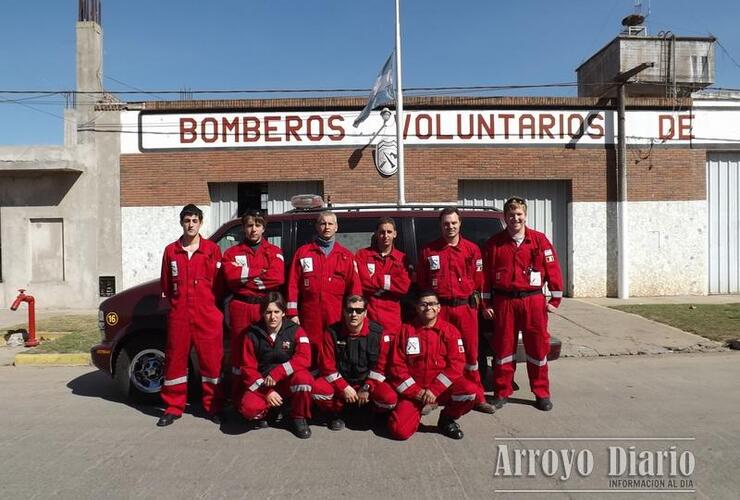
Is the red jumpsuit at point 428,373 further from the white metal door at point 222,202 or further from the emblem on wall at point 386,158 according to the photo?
the white metal door at point 222,202

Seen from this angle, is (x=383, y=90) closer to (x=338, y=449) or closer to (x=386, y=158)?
(x=386, y=158)

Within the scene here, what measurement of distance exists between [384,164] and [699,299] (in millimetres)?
8205

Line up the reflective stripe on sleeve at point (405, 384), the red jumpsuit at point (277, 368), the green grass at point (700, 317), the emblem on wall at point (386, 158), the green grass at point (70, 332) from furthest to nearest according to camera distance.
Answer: the emblem on wall at point (386, 158)
the green grass at point (700, 317)
the green grass at point (70, 332)
the red jumpsuit at point (277, 368)
the reflective stripe on sleeve at point (405, 384)

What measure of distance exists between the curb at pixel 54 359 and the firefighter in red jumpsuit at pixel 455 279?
545 centimetres

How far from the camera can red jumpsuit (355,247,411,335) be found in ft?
17.8

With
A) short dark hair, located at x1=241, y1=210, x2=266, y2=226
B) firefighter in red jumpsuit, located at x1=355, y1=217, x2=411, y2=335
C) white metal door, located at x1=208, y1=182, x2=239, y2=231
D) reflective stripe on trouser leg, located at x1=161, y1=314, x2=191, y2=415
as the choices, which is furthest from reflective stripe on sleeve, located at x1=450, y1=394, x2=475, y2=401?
white metal door, located at x1=208, y1=182, x2=239, y2=231

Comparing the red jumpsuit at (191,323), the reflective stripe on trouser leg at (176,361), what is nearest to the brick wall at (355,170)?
the red jumpsuit at (191,323)

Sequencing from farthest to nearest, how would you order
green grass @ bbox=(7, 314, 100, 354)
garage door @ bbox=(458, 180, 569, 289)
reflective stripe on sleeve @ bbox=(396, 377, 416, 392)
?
garage door @ bbox=(458, 180, 569, 289) < green grass @ bbox=(7, 314, 100, 354) < reflective stripe on sleeve @ bbox=(396, 377, 416, 392)

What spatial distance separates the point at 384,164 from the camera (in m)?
14.2

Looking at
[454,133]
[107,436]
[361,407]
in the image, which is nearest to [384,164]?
[454,133]

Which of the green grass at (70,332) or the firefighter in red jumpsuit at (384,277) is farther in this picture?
the green grass at (70,332)

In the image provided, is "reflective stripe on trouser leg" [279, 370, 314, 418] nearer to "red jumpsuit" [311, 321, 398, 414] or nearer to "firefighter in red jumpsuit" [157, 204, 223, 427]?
"red jumpsuit" [311, 321, 398, 414]

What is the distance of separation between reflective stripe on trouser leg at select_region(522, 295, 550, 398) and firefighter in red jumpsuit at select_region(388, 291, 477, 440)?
84 centimetres

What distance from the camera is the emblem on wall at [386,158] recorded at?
559 inches
